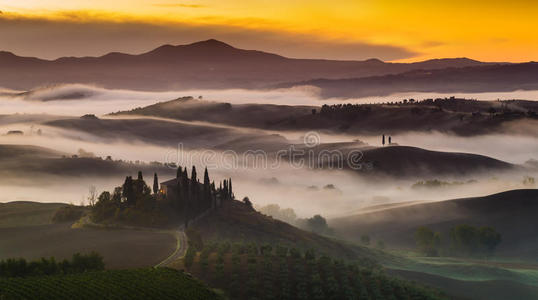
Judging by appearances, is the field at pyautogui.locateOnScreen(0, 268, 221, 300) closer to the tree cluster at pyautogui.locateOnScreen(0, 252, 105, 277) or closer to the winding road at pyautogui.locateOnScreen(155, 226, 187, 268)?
the tree cluster at pyautogui.locateOnScreen(0, 252, 105, 277)

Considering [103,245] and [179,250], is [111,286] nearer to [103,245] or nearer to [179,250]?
[179,250]

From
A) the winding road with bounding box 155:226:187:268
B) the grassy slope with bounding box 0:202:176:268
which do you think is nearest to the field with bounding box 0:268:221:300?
the winding road with bounding box 155:226:187:268

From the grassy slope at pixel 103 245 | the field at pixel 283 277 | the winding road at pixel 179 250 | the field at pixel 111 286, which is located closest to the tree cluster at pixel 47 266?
the grassy slope at pixel 103 245

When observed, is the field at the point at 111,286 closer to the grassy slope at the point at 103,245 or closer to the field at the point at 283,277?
the field at the point at 283,277

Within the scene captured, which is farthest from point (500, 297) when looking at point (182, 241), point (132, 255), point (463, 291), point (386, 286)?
point (132, 255)

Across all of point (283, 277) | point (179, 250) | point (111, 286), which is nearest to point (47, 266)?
point (111, 286)

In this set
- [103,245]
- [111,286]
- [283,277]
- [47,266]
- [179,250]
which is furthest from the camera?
[103,245]

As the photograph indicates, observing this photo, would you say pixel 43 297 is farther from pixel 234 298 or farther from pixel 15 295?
pixel 234 298

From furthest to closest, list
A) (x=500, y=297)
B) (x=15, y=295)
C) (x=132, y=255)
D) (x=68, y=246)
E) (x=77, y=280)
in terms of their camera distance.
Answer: (x=500, y=297) < (x=68, y=246) < (x=132, y=255) < (x=77, y=280) < (x=15, y=295)
